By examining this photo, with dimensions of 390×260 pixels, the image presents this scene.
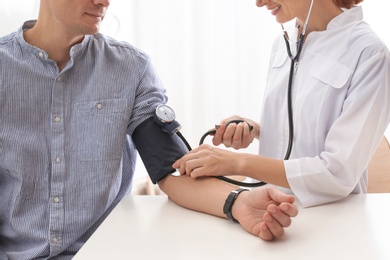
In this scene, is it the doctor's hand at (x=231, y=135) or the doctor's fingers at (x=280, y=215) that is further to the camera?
the doctor's hand at (x=231, y=135)

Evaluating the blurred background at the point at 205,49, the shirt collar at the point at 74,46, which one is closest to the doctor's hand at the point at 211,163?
the shirt collar at the point at 74,46

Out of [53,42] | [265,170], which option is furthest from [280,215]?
[53,42]

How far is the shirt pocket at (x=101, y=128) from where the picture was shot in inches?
51.8

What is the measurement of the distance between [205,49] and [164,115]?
171 centimetres

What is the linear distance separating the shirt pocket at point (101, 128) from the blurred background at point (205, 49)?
5.05ft

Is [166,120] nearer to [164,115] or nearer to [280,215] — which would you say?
[164,115]

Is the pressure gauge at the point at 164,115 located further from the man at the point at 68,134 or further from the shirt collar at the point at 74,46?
the shirt collar at the point at 74,46

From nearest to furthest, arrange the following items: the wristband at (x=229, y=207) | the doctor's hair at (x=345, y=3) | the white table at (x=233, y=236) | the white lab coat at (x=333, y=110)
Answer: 1. the white table at (x=233, y=236)
2. the wristband at (x=229, y=207)
3. the white lab coat at (x=333, y=110)
4. the doctor's hair at (x=345, y=3)

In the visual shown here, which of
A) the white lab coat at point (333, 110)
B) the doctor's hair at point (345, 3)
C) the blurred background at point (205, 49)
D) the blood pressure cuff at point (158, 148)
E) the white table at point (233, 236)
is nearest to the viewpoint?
the white table at point (233, 236)

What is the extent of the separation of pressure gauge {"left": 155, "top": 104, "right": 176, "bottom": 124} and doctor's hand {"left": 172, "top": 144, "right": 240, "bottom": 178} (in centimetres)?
11

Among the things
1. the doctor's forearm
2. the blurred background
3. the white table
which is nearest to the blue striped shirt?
the white table

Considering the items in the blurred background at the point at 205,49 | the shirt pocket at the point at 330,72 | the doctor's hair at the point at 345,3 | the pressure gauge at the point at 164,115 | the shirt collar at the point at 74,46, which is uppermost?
the doctor's hair at the point at 345,3

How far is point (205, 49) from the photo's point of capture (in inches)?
116

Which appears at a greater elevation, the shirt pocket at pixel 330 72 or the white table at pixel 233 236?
the shirt pocket at pixel 330 72
